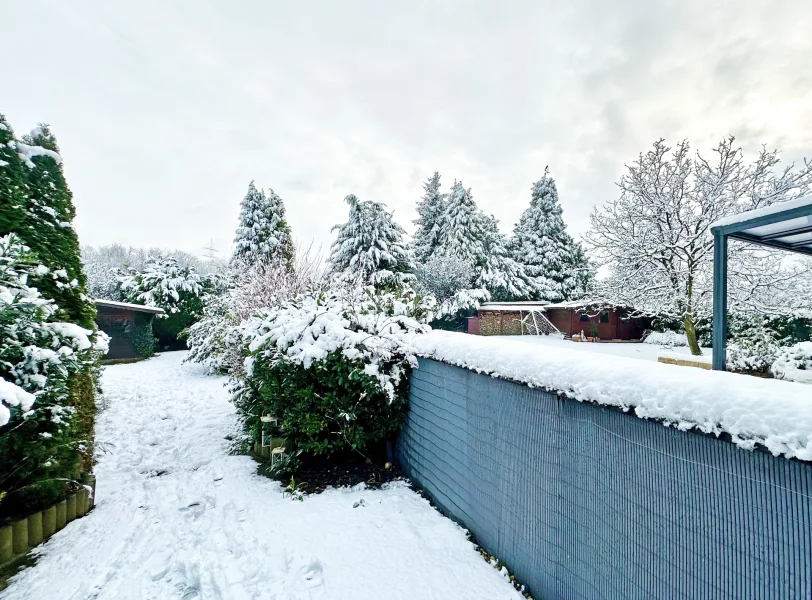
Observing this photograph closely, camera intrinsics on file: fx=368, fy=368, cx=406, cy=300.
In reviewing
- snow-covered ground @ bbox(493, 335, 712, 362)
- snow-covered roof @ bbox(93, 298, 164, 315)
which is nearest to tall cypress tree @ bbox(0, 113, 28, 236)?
snow-covered ground @ bbox(493, 335, 712, 362)

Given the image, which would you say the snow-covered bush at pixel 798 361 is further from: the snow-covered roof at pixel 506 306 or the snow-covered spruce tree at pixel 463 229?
the snow-covered spruce tree at pixel 463 229

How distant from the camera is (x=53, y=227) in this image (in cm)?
407

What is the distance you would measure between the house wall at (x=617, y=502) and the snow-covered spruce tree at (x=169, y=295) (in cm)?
1884

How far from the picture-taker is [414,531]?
3322 mm

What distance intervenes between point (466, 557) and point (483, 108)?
10150 millimetres

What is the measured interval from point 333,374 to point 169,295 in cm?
1810

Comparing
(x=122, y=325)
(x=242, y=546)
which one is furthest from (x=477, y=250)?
(x=242, y=546)

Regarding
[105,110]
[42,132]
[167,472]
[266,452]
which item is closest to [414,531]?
[266,452]

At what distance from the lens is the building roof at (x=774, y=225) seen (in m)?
2.89

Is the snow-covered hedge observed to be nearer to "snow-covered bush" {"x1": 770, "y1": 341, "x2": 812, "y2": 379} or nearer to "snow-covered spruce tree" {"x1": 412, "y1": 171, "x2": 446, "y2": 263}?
"snow-covered bush" {"x1": 770, "y1": 341, "x2": 812, "y2": 379}

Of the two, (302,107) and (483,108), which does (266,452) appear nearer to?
(302,107)

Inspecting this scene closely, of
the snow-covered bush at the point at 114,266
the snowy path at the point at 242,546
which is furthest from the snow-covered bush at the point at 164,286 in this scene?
the snowy path at the point at 242,546

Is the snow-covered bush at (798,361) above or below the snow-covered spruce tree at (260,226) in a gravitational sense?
below

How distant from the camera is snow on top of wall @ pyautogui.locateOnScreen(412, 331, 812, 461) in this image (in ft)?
4.20
